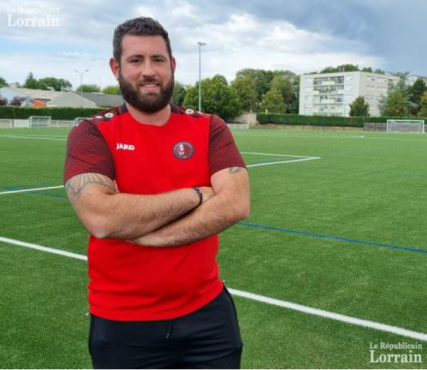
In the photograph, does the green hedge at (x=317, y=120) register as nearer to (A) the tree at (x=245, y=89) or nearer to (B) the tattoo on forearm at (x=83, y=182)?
(A) the tree at (x=245, y=89)

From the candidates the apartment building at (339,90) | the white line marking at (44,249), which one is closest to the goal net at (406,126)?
the white line marking at (44,249)

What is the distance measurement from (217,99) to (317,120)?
59.7 ft

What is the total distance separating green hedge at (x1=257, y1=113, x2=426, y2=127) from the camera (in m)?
66.3

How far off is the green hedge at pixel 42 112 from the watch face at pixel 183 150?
55211 millimetres

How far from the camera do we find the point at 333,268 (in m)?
5.43

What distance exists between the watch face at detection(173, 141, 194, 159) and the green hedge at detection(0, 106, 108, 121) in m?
55.2

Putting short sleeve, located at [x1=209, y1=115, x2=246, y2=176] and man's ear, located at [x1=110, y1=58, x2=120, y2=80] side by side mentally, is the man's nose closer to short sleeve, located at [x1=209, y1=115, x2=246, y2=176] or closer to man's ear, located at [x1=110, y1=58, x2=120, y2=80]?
man's ear, located at [x1=110, y1=58, x2=120, y2=80]

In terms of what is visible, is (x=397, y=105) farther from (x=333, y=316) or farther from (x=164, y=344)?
(x=164, y=344)

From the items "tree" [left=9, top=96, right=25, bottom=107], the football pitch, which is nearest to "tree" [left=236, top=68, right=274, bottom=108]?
"tree" [left=9, top=96, right=25, bottom=107]

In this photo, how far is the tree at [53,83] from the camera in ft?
481

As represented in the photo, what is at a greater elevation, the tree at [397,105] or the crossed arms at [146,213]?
the tree at [397,105]

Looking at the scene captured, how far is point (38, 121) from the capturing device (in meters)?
50.3

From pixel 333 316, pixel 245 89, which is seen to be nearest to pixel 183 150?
pixel 333 316

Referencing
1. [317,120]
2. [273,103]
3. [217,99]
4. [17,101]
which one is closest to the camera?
[317,120]
